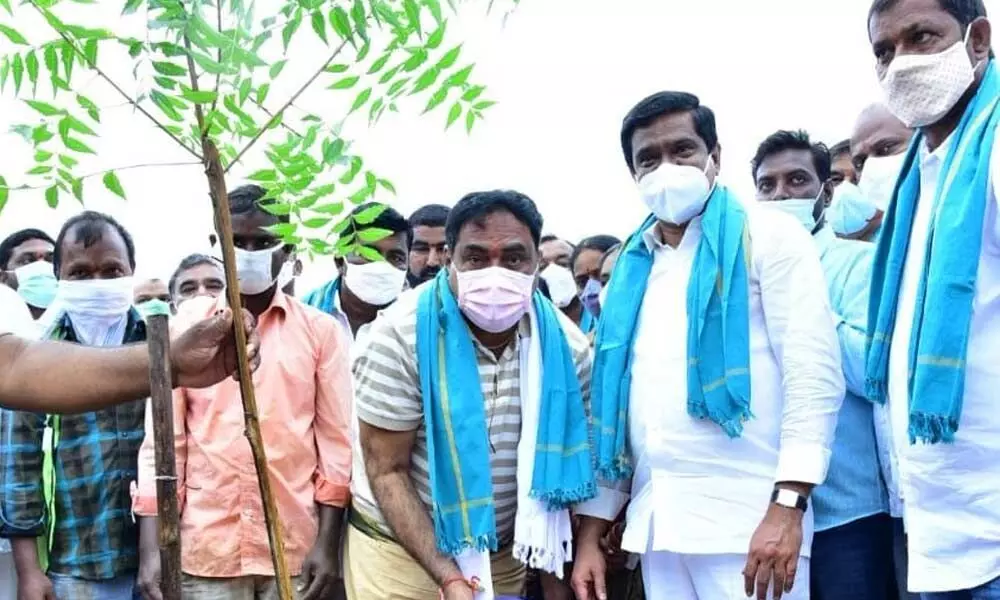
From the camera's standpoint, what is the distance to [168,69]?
1.63 meters

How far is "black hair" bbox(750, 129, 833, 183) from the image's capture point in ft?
13.1

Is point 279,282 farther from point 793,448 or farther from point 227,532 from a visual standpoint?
point 793,448

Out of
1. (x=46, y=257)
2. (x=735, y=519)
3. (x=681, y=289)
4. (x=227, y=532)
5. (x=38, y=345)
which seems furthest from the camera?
(x=46, y=257)

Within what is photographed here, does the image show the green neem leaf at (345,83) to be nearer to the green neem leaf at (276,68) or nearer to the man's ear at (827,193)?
the green neem leaf at (276,68)

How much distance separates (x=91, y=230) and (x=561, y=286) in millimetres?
3235

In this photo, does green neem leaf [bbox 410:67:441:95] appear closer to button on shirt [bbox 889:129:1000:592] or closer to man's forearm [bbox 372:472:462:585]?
button on shirt [bbox 889:129:1000:592]

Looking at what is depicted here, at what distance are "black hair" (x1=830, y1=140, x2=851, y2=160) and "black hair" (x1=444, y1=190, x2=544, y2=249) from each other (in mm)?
1618

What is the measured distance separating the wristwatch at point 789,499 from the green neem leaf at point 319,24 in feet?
6.10

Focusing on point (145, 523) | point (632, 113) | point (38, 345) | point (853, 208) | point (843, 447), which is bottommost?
point (145, 523)

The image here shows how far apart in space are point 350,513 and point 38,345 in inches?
64.7

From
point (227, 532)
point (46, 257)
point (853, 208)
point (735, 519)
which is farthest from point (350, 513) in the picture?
point (46, 257)

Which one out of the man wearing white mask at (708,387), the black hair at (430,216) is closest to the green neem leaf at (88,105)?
the man wearing white mask at (708,387)

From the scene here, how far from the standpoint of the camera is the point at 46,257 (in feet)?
20.0

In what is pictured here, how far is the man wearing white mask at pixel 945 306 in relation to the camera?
2.33 metres
